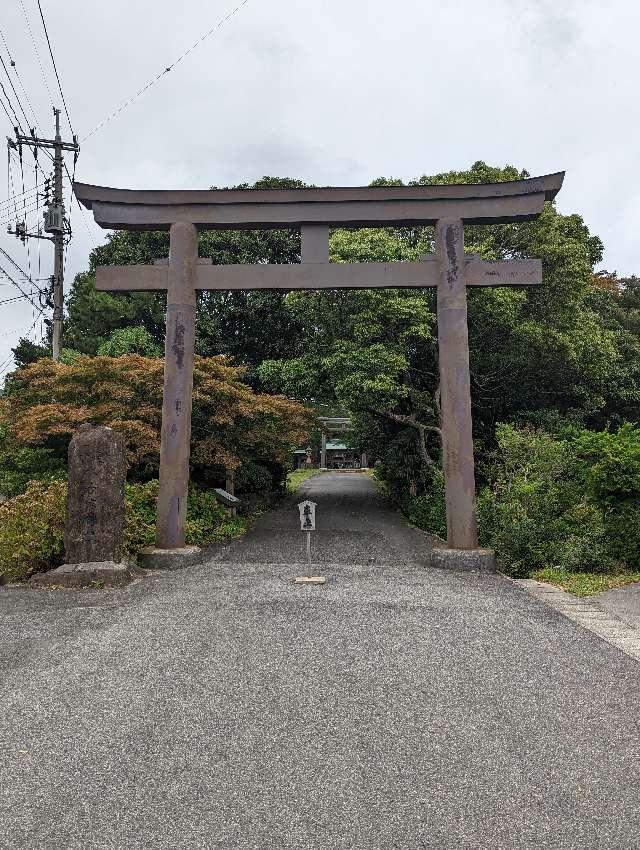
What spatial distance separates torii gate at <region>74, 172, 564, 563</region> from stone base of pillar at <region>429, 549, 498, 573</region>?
34cm

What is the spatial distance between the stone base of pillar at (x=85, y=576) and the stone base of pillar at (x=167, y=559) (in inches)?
37.2

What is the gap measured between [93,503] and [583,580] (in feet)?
21.6

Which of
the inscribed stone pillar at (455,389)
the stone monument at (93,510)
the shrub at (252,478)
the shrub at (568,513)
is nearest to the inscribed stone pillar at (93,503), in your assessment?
the stone monument at (93,510)

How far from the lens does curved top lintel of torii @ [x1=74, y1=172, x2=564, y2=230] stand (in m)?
8.77

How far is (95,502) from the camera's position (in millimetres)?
7539

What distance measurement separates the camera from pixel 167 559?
837cm

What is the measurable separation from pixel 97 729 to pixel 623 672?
385 centimetres

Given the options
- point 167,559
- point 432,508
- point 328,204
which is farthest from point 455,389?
point 432,508

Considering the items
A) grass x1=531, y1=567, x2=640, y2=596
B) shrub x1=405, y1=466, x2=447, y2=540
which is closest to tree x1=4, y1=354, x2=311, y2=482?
shrub x1=405, y1=466, x2=447, y2=540

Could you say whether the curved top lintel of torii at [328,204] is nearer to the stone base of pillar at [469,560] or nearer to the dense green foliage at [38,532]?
the dense green foliage at [38,532]

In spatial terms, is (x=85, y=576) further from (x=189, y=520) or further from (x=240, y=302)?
(x=240, y=302)

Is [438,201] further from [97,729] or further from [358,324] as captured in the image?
[97,729]

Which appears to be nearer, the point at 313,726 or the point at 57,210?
the point at 313,726

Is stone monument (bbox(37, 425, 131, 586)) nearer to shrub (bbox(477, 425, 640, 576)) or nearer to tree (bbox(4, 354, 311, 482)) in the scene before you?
tree (bbox(4, 354, 311, 482))
